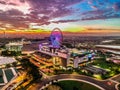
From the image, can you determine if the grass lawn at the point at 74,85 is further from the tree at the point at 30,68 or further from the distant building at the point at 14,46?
the distant building at the point at 14,46

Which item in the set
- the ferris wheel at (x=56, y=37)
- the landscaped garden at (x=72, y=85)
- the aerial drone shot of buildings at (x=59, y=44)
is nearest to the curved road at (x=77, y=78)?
the aerial drone shot of buildings at (x=59, y=44)

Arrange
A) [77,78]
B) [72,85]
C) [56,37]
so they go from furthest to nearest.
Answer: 1. [56,37]
2. [77,78]
3. [72,85]

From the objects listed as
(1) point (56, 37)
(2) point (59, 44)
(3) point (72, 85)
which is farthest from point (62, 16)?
(3) point (72, 85)

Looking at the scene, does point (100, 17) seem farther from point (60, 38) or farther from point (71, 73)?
point (71, 73)

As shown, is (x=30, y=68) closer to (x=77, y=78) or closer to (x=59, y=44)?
(x=59, y=44)

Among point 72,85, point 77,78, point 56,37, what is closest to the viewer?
point 72,85

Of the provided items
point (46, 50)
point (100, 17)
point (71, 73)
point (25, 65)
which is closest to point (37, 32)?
point (46, 50)

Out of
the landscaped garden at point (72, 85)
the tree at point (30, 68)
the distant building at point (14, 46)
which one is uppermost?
the distant building at point (14, 46)

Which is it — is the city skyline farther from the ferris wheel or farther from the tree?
the tree

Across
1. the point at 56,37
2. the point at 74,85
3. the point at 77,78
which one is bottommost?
the point at 74,85
